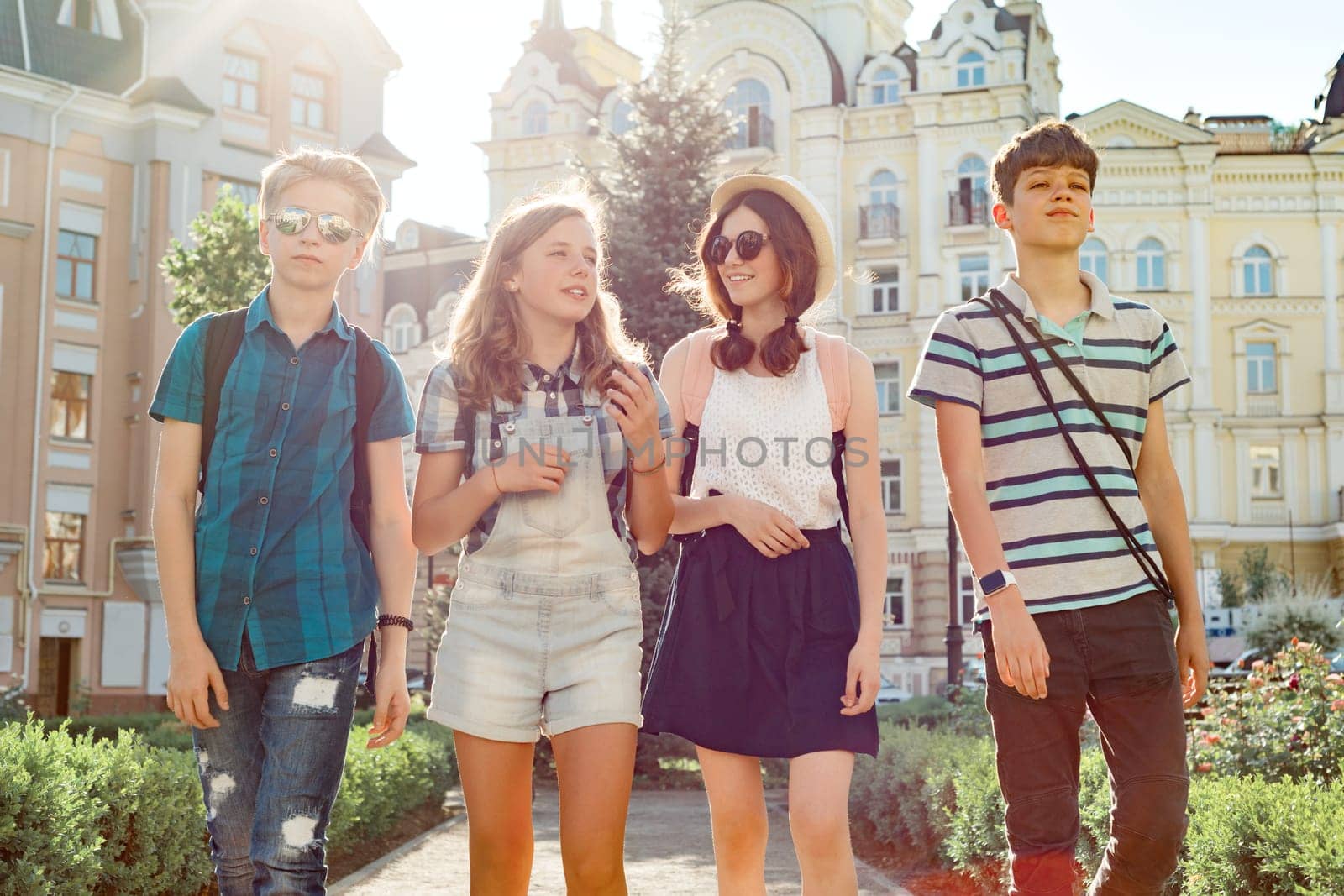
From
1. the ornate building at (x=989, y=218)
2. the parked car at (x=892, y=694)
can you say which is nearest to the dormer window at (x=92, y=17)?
the ornate building at (x=989, y=218)

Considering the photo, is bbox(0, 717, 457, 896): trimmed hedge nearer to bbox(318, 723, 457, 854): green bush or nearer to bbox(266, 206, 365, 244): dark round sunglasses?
bbox(318, 723, 457, 854): green bush

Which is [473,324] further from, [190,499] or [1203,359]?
[1203,359]

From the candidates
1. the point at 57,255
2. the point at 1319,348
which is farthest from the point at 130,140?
the point at 1319,348

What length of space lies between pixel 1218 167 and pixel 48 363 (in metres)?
31.3

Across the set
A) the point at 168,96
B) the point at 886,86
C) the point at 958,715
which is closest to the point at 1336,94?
the point at 886,86

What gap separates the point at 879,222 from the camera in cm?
4209

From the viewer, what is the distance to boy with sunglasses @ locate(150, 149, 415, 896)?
159 inches

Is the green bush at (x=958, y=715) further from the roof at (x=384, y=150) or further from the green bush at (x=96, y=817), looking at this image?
the roof at (x=384, y=150)

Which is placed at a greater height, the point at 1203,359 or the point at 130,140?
the point at 130,140

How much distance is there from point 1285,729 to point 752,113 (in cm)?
3581

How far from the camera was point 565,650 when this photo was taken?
4133 mm

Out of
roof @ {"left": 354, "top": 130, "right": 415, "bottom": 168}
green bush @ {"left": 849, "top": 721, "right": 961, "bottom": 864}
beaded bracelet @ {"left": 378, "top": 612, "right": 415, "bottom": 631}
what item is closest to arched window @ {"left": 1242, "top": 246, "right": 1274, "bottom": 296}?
roof @ {"left": 354, "top": 130, "right": 415, "bottom": 168}

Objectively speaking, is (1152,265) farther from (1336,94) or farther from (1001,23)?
(1336,94)

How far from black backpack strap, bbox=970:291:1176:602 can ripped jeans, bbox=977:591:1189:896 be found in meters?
0.09
